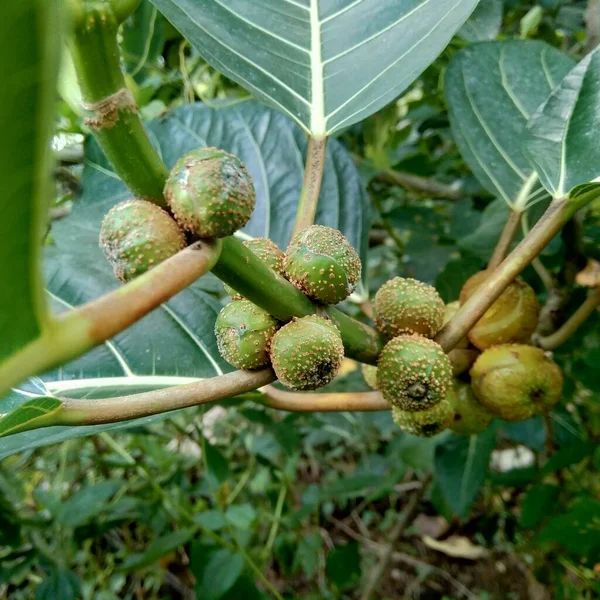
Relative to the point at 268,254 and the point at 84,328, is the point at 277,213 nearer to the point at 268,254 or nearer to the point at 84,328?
the point at 268,254

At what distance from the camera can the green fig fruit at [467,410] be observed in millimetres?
699

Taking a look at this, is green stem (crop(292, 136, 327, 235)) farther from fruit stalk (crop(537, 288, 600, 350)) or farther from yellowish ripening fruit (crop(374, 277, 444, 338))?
fruit stalk (crop(537, 288, 600, 350))

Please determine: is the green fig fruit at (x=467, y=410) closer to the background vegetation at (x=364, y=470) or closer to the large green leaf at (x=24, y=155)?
the background vegetation at (x=364, y=470)

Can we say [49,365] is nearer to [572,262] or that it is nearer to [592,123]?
[592,123]

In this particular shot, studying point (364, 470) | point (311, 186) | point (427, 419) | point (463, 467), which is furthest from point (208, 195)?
point (364, 470)

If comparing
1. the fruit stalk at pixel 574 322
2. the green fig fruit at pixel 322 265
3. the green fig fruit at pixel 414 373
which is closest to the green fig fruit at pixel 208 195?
the green fig fruit at pixel 322 265

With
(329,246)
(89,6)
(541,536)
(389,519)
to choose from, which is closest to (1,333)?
(89,6)

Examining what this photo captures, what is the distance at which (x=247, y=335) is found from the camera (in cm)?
46

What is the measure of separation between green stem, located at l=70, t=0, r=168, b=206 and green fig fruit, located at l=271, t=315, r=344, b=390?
0.15 meters

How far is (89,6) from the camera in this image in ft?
0.92

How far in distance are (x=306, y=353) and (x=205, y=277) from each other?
466mm

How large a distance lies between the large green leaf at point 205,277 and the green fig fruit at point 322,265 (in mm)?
269

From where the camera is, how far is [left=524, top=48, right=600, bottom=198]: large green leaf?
1.95 ft

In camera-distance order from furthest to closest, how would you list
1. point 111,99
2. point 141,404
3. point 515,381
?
1. point 515,381
2. point 141,404
3. point 111,99
